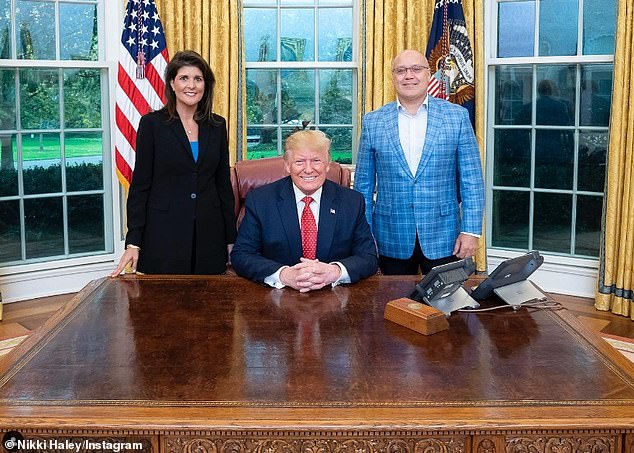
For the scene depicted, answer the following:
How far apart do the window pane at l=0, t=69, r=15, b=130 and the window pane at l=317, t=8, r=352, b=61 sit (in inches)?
79.9

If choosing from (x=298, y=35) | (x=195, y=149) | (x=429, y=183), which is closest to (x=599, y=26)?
(x=298, y=35)

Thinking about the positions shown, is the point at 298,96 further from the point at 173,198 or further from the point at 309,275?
the point at 309,275

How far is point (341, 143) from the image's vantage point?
541 centimetres

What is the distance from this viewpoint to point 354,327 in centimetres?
194

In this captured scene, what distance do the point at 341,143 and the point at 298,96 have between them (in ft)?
1.45

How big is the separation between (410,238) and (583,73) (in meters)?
2.60

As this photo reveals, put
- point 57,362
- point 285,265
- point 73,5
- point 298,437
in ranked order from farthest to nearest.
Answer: point 73,5
point 285,265
point 57,362
point 298,437

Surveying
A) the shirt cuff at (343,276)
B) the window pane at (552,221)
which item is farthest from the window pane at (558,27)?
the shirt cuff at (343,276)

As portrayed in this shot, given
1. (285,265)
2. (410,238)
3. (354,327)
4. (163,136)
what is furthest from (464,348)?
(163,136)

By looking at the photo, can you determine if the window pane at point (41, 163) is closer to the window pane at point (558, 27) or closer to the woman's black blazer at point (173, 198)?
the woman's black blazer at point (173, 198)

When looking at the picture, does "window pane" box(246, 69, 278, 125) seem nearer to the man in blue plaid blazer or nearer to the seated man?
the man in blue plaid blazer

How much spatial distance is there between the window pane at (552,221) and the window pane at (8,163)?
3.48 m

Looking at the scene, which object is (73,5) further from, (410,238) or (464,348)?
(464,348)

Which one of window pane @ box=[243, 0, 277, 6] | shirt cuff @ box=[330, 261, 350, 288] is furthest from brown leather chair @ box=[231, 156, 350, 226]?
window pane @ box=[243, 0, 277, 6]
